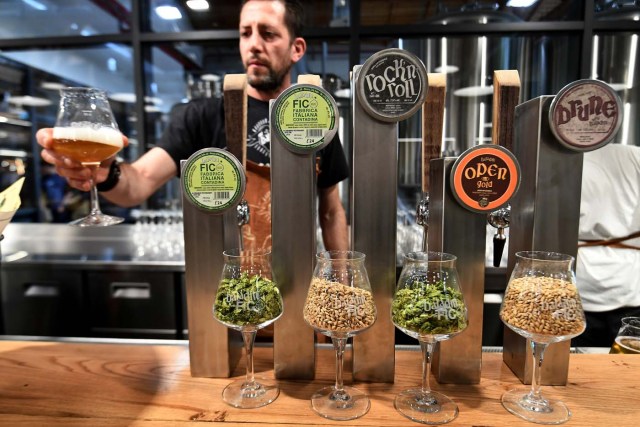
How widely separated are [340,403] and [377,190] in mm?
416

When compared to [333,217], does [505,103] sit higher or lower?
higher

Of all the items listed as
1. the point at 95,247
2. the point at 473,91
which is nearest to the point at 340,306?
the point at 95,247

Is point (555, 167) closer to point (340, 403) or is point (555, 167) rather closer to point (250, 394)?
point (340, 403)

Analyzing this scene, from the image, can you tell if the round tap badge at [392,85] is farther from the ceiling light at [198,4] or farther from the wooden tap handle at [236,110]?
the ceiling light at [198,4]

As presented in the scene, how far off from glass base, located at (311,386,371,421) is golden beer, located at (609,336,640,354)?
2.37 ft

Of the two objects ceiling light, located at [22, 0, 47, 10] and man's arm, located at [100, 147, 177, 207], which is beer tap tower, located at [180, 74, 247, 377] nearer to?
man's arm, located at [100, 147, 177, 207]

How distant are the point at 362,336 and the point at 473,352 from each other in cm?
23

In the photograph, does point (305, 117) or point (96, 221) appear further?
point (96, 221)

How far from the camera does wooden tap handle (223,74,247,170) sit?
87 centimetres

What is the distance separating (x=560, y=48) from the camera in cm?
296

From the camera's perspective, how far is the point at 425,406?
76cm

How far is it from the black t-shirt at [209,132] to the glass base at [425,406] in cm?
111

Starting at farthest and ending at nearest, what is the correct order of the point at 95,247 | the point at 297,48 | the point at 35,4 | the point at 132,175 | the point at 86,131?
the point at 35,4 → the point at 95,247 → the point at 297,48 → the point at 132,175 → the point at 86,131

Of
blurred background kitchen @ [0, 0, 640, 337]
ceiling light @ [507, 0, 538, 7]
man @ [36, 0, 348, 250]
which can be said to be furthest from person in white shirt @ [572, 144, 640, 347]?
man @ [36, 0, 348, 250]
